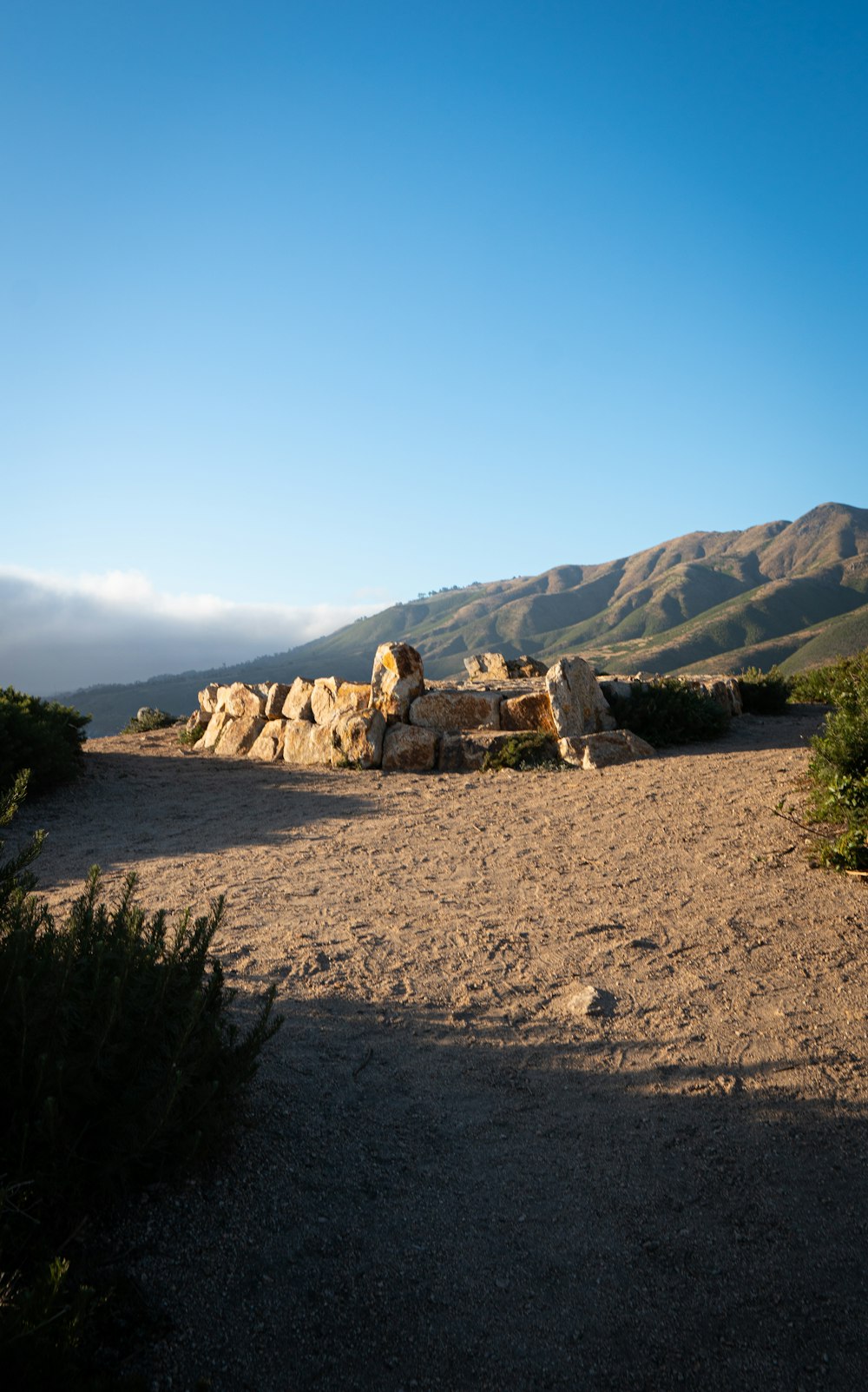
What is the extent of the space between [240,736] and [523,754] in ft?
19.4

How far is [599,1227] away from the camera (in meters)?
3.24

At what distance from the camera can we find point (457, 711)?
13703 mm

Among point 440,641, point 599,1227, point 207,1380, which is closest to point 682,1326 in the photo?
point 599,1227

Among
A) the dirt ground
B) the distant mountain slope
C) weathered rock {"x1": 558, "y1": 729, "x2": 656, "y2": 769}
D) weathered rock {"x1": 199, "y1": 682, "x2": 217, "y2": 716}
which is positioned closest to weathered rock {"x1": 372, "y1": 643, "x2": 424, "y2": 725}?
weathered rock {"x1": 558, "y1": 729, "x2": 656, "y2": 769}

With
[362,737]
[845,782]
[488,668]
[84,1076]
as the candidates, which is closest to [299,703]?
[362,737]

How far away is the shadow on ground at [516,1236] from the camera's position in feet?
8.61

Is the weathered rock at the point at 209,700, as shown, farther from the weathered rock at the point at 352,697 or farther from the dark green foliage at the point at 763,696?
the dark green foliage at the point at 763,696

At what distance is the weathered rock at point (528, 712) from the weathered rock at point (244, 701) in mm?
5113

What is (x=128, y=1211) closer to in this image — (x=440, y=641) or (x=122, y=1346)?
(x=122, y=1346)

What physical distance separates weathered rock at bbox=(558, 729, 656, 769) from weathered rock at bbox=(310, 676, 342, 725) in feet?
14.3

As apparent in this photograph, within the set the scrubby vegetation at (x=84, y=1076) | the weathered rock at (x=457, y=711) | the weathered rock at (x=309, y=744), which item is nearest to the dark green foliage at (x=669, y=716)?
the weathered rock at (x=457, y=711)

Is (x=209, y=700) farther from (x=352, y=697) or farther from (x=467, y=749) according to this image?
(x=467, y=749)

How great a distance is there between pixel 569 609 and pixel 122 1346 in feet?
574

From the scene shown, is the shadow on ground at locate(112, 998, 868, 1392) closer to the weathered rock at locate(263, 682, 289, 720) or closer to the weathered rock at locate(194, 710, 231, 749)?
the weathered rock at locate(263, 682, 289, 720)
